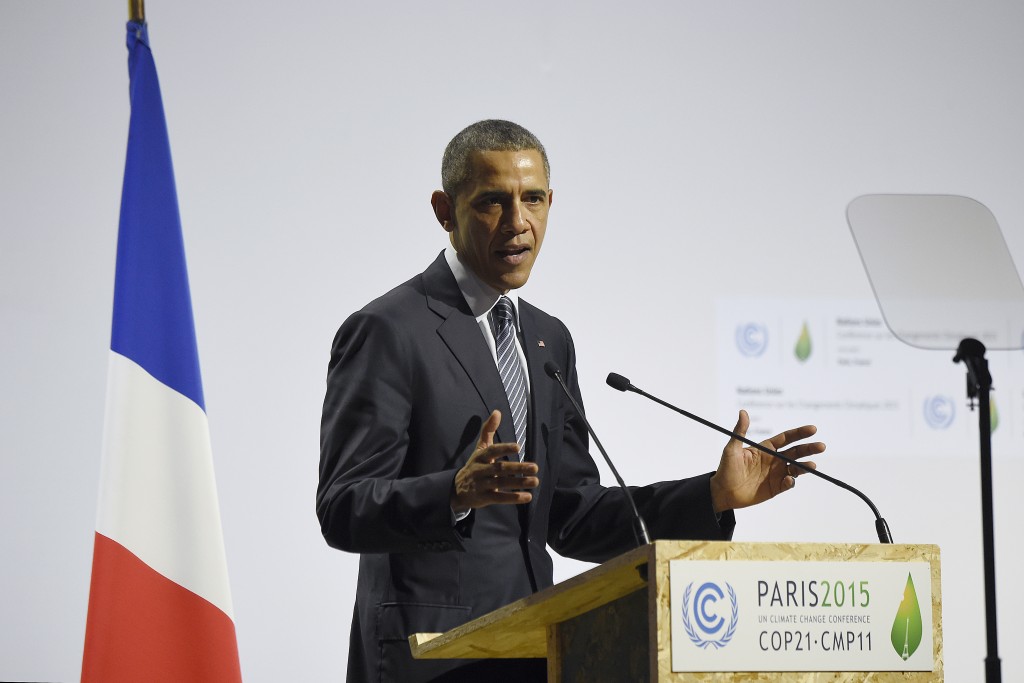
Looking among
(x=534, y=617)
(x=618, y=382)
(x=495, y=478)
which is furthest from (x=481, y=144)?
(x=534, y=617)

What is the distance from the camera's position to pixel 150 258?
3.18 meters

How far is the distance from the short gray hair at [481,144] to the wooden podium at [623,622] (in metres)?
0.97

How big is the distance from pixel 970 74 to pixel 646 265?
5.15 feet

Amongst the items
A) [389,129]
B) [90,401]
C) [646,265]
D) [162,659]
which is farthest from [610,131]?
[162,659]

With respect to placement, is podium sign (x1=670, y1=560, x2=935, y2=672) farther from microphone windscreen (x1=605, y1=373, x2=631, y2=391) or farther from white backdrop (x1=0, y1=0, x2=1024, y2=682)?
white backdrop (x1=0, y1=0, x2=1024, y2=682)

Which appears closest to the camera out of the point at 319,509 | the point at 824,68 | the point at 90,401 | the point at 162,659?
the point at 319,509

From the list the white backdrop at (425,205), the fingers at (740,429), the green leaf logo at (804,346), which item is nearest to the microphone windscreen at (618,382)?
the fingers at (740,429)

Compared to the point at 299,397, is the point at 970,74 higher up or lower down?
higher up

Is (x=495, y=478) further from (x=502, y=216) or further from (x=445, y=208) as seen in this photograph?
(x=445, y=208)

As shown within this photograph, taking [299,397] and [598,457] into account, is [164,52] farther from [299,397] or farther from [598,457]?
[598,457]

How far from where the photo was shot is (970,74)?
446 cm

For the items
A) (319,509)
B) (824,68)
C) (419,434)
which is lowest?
(319,509)

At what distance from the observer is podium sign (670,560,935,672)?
4.56ft

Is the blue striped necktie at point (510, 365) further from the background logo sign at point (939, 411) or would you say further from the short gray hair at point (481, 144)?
the background logo sign at point (939, 411)
